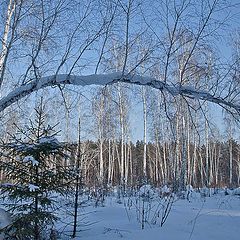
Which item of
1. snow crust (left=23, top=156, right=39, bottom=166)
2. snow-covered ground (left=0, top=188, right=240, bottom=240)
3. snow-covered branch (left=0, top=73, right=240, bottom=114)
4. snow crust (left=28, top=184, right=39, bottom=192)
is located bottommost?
snow-covered ground (left=0, top=188, right=240, bottom=240)

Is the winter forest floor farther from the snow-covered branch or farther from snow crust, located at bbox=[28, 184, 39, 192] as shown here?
the snow-covered branch

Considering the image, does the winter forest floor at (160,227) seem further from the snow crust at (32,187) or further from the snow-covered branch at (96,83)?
the snow-covered branch at (96,83)

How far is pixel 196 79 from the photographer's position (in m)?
5.54

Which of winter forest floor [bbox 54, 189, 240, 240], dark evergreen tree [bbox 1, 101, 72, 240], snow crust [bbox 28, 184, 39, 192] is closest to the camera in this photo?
snow crust [bbox 28, 184, 39, 192]

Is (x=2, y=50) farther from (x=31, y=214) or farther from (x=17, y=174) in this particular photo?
(x=31, y=214)

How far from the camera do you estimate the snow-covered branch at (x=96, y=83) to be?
534 centimetres

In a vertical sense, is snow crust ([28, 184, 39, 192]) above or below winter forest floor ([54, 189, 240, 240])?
above

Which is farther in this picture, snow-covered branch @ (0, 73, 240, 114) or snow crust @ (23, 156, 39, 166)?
snow-covered branch @ (0, 73, 240, 114)

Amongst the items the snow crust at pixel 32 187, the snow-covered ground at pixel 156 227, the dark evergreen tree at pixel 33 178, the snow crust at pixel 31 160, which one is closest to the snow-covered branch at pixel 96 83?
the dark evergreen tree at pixel 33 178

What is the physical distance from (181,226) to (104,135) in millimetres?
20141

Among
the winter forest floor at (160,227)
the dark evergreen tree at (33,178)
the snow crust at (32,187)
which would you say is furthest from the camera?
the winter forest floor at (160,227)

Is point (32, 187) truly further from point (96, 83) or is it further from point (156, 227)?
point (156, 227)

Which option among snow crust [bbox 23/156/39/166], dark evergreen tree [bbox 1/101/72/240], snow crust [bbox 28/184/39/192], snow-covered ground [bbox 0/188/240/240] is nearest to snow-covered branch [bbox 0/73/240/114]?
dark evergreen tree [bbox 1/101/72/240]

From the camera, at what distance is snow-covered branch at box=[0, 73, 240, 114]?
5.34 metres
